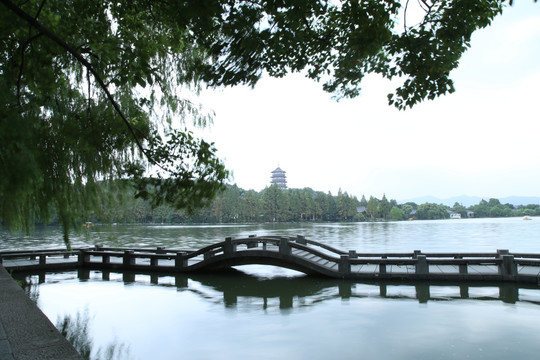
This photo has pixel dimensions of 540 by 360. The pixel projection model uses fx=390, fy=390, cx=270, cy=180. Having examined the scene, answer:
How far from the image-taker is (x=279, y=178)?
10725 cm

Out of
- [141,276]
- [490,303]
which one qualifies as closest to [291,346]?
[490,303]

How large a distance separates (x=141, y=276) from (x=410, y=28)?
29.9 ft

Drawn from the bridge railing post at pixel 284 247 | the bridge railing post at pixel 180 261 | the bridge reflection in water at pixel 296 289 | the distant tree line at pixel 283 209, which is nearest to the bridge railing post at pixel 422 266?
the bridge reflection in water at pixel 296 289

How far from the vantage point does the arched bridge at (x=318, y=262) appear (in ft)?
27.9

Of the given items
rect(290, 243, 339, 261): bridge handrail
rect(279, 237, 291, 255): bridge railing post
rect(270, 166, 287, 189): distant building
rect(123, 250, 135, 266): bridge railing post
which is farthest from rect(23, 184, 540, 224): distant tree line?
rect(290, 243, 339, 261): bridge handrail

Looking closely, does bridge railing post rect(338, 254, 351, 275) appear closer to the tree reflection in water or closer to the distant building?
the tree reflection in water

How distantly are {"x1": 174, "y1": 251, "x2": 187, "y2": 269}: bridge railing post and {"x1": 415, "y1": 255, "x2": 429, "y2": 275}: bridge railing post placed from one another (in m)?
6.07

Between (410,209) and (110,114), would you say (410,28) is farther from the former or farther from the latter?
(410,209)

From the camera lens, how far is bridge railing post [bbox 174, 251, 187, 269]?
10852mm

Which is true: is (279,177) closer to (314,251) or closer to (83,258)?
(83,258)

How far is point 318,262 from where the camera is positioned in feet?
32.5

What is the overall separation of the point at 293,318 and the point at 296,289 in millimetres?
2293

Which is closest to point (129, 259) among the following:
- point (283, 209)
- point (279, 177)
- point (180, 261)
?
point (180, 261)

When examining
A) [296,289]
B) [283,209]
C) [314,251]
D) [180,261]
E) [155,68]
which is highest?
[155,68]
